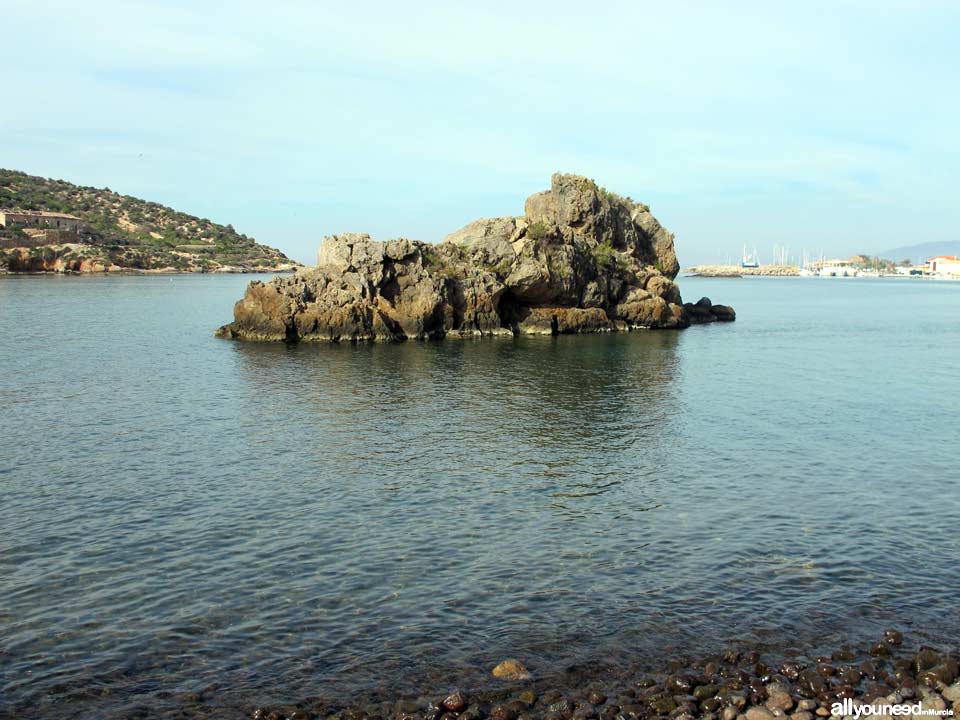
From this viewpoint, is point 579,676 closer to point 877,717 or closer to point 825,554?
point 877,717

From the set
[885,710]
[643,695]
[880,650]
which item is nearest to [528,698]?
[643,695]

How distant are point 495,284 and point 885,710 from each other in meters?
62.4

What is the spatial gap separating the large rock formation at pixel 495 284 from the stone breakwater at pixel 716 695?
54.8 m

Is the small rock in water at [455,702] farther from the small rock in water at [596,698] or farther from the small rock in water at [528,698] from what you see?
the small rock in water at [596,698]

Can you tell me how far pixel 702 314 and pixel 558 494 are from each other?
75.8 meters

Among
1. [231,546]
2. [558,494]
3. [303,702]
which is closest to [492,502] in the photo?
[558,494]

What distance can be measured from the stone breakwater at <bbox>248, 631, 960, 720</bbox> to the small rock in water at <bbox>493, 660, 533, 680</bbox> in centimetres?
2

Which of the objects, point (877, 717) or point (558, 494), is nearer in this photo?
point (877, 717)

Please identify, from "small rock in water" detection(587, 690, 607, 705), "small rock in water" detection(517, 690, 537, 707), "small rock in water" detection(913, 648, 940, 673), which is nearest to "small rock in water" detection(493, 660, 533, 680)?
"small rock in water" detection(517, 690, 537, 707)

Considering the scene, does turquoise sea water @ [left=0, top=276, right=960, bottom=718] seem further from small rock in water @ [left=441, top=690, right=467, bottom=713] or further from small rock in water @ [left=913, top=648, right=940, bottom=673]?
small rock in water @ [left=913, top=648, right=940, bottom=673]

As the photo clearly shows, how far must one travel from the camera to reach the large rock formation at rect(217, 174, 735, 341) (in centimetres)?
6831

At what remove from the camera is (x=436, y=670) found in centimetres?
1555

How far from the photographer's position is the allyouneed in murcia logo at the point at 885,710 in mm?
13648

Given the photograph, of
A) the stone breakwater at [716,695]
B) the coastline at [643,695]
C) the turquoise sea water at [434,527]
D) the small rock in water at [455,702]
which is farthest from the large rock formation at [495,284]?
the small rock in water at [455,702]
